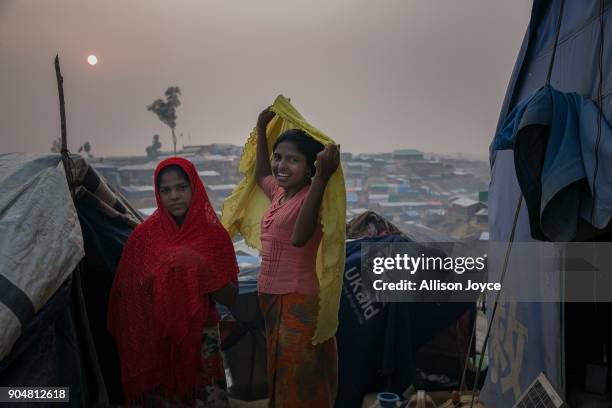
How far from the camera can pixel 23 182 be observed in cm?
224

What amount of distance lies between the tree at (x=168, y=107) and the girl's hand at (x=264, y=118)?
201 inches

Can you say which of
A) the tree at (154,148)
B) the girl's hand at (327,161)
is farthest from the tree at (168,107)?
the girl's hand at (327,161)

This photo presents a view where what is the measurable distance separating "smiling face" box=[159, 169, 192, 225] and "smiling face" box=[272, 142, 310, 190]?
1.42ft

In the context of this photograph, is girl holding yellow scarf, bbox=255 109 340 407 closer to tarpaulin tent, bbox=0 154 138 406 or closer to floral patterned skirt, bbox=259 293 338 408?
floral patterned skirt, bbox=259 293 338 408

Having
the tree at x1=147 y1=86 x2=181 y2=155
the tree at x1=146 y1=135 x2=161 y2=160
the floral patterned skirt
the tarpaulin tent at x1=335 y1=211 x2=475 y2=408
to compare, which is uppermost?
the tree at x1=147 y1=86 x2=181 y2=155

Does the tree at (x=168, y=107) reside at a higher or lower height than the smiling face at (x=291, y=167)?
higher

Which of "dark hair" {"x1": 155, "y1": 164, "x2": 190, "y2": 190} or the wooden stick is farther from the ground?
the wooden stick

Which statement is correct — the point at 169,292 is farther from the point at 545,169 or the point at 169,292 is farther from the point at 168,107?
the point at 168,107

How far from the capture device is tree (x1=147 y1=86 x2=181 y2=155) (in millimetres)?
7512

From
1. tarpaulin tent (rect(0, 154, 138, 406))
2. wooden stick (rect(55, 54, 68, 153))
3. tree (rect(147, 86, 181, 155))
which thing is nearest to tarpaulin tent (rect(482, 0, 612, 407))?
tarpaulin tent (rect(0, 154, 138, 406))

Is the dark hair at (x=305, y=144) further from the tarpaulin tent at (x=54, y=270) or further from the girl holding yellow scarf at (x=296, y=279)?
the tarpaulin tent at (x=54, y=270)

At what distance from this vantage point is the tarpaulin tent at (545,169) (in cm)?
173

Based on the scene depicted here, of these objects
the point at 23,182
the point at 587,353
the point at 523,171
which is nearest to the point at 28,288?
the point at 23,182

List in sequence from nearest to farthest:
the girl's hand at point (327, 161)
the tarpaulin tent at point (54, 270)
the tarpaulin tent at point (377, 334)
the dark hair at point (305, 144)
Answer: the tarpaulin tent at point (54, 270)
the girl's hand at point (327, 161)
the dark hair at point (305, 144)
the tarpaulin tent at point (377, 334)
